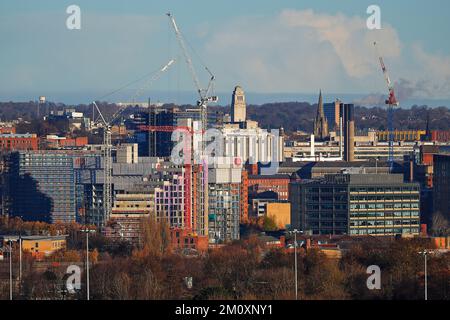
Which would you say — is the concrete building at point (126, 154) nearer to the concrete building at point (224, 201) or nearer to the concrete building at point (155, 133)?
the concrete building at point (155, 133)

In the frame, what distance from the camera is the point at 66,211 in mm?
99750

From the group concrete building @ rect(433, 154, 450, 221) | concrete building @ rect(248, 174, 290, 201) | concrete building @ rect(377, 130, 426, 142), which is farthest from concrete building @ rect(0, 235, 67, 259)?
concrete building @ rect(377, 130, 426, 142)

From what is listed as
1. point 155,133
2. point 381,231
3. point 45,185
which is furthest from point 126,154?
point 381,231

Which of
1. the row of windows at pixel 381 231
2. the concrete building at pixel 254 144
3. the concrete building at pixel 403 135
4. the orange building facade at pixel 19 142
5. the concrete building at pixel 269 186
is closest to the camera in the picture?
the row of windows at pixel 381 231

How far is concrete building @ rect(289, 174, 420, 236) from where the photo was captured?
8250 cm

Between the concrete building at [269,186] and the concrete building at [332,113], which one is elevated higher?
the concrete building at [332,113]

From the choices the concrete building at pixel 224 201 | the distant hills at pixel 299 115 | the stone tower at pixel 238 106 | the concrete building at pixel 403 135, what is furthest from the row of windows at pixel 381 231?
the distant hills at pixel 299 115

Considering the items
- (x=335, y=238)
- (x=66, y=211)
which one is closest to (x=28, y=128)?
(x=66, y=211)

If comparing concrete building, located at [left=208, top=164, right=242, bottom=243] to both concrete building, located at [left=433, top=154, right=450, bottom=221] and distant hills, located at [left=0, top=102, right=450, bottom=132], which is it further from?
distant hills, located at [left=0, top=102, right=450, bottom=132]

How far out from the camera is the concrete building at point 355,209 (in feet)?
271

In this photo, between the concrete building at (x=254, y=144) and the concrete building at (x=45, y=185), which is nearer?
the concrete building at (x=45, y=185)

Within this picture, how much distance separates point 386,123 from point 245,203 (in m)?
76.5

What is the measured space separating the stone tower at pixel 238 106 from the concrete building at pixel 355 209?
74.1m
